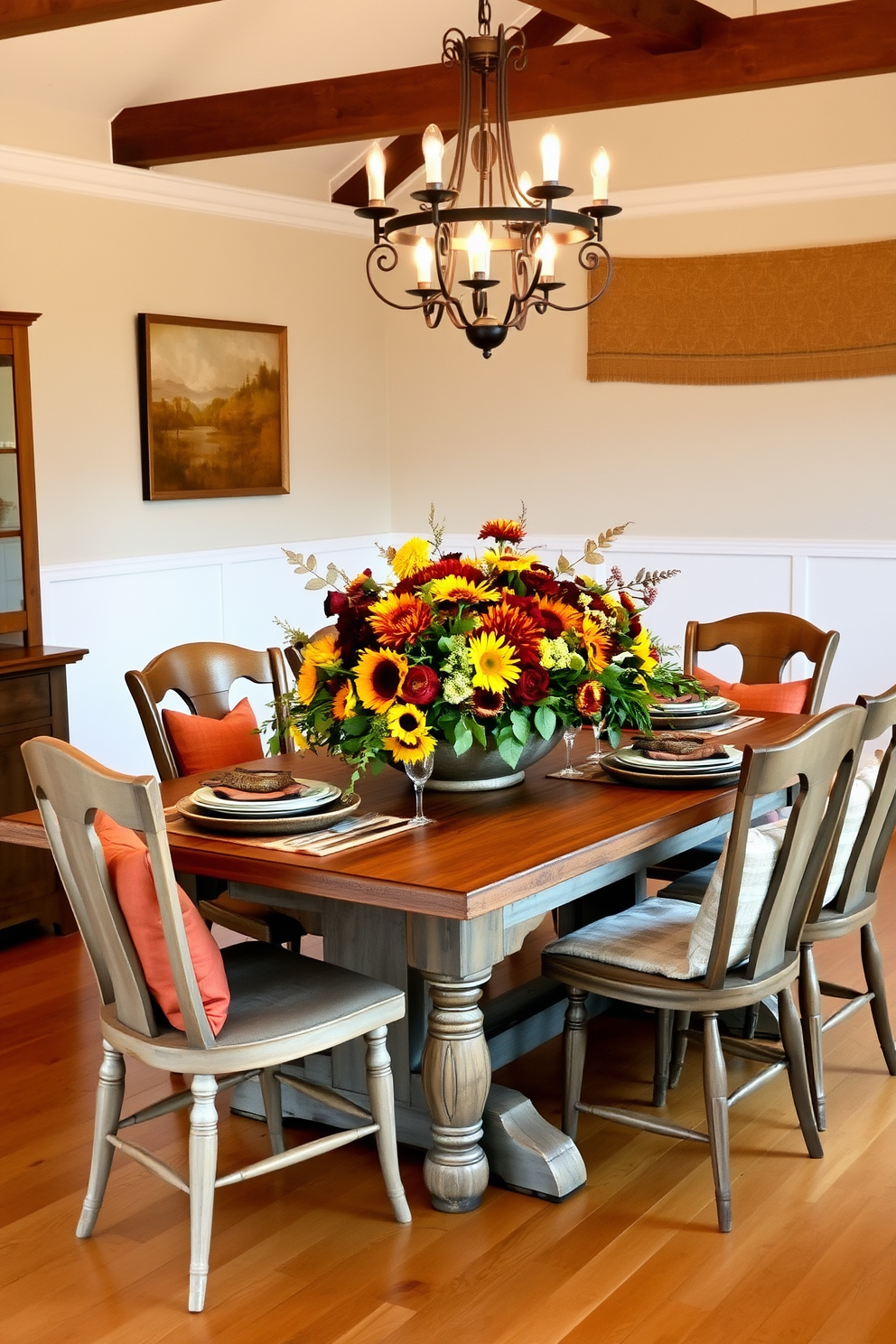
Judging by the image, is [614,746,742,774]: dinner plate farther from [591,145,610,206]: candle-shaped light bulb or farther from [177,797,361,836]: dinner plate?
[591,145,610,206]: candle-shaped light bulb

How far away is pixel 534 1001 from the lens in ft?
10.6

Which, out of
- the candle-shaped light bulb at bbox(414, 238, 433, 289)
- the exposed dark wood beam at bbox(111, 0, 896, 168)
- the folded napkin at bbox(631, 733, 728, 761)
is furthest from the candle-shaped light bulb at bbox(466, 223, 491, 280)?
the exposed dark wood beam at bbox(111, 0, 896, 168)

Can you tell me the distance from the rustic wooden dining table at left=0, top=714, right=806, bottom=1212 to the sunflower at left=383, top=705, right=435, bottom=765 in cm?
15

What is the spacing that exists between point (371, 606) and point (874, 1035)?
1739 millimetres

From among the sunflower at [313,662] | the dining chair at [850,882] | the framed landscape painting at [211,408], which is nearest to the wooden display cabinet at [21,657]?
the framed landscape painting at [211,408]

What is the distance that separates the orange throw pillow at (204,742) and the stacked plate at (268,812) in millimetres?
722

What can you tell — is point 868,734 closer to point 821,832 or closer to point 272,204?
point 821,832

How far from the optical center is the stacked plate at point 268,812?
8.86 feet

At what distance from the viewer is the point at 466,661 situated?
281 centimetres

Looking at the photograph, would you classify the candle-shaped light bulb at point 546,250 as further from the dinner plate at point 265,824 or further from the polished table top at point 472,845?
the dinner plate at point 265,824

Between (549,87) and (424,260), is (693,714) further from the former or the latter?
(549,87)

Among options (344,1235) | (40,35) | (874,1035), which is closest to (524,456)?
(40,35)

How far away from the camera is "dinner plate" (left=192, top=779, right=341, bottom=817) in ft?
8.97

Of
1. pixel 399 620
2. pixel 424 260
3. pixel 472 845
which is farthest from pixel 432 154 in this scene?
pixel 472 845
